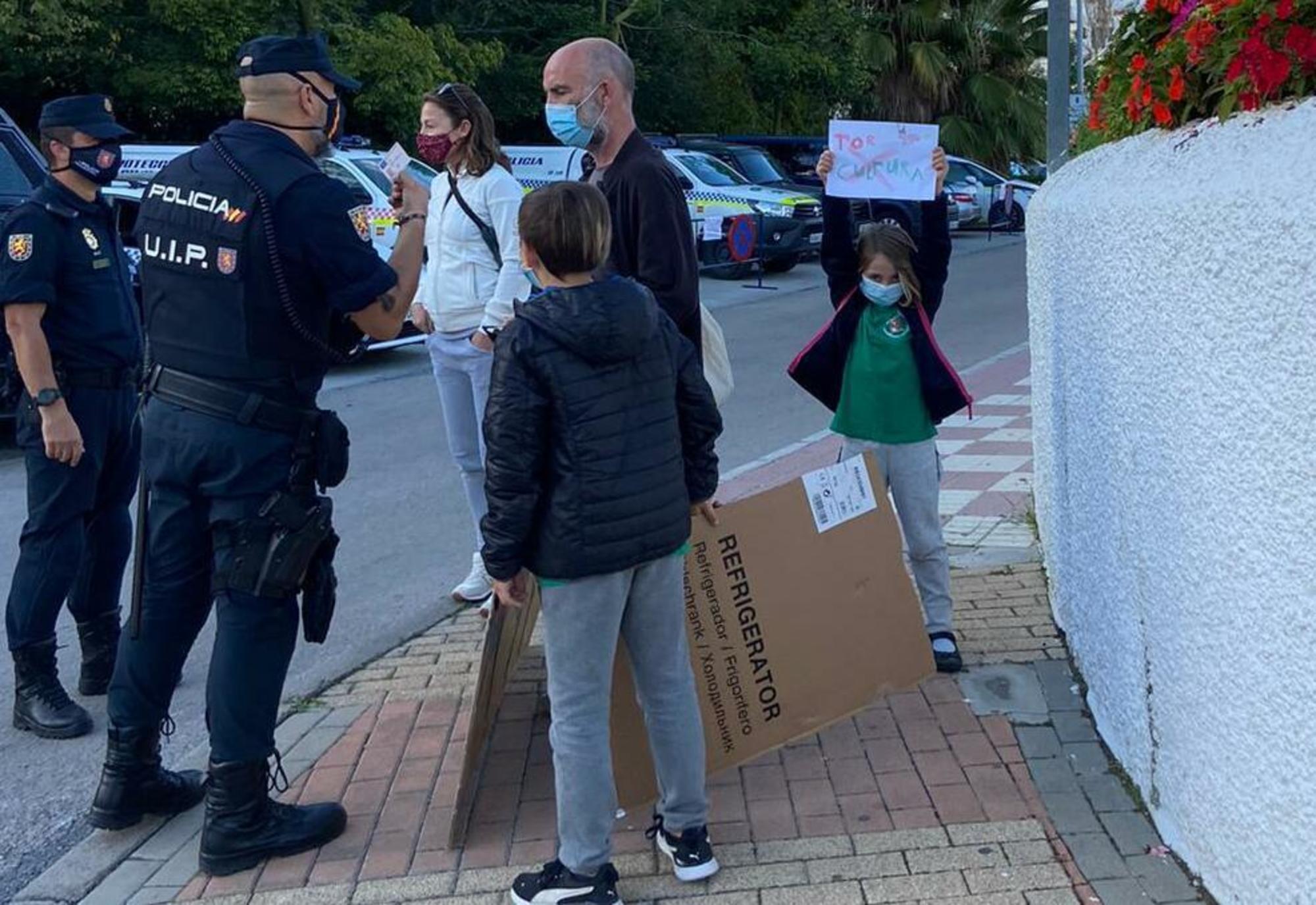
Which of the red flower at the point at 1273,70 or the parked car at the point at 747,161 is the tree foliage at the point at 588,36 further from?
the red flower at the point at 1273,70

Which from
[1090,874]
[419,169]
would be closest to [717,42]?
[419,169]

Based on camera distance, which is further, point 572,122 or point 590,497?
point 572,122

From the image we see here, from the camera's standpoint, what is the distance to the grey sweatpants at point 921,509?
4738 millimetres

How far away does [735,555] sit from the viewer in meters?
4.08

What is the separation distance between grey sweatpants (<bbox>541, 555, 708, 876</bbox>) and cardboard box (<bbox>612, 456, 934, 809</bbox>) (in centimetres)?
40

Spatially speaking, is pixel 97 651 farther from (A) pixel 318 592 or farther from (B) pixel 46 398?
(A) pixel 318 592

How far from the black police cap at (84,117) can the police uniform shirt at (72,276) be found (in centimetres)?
20

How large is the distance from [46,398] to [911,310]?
2811 mm

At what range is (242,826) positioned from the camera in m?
3.81

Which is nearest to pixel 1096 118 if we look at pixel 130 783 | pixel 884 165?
pixel 884 165

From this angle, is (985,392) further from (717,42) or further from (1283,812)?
(717,42)

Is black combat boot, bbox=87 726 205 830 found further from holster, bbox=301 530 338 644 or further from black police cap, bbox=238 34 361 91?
black police cap, bbox=238 34 361 91

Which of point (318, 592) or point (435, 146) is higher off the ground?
point (435, 146)

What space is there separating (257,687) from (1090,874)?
2163mm
